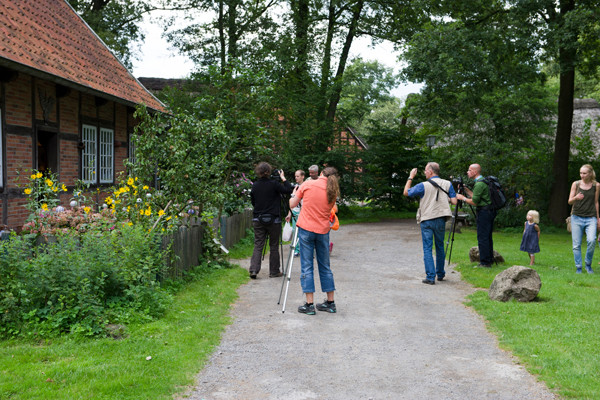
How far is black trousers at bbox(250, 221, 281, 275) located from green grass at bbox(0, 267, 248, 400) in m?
2.97

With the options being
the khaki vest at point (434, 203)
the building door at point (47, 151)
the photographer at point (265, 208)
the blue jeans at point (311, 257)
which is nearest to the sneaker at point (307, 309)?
the blue jeans at point (311, 257)

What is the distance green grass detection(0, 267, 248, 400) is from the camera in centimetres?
468

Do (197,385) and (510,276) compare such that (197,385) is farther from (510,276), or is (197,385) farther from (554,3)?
(554,3)

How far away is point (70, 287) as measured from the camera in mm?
6500

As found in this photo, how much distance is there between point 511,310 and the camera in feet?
25.5

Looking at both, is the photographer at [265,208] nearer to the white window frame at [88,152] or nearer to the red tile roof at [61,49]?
the red tile roof at [61,49]

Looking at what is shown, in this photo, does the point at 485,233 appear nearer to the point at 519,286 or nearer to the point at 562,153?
the point at 519,286

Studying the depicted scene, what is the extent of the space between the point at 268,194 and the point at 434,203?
2.83 m

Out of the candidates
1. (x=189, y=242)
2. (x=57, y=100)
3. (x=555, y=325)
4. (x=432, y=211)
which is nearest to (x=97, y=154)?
(x=57, y=100)

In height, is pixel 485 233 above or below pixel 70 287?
above

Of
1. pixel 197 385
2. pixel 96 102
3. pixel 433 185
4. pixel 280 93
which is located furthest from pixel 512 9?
pixel 197 385

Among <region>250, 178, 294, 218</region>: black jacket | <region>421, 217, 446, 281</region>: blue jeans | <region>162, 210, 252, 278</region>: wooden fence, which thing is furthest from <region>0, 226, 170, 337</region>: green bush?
<region>421, 217, 446, 281</region>: blue jeans

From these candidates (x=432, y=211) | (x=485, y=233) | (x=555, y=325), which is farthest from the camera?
(x=485, y=233)

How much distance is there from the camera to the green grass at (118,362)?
4676mm
